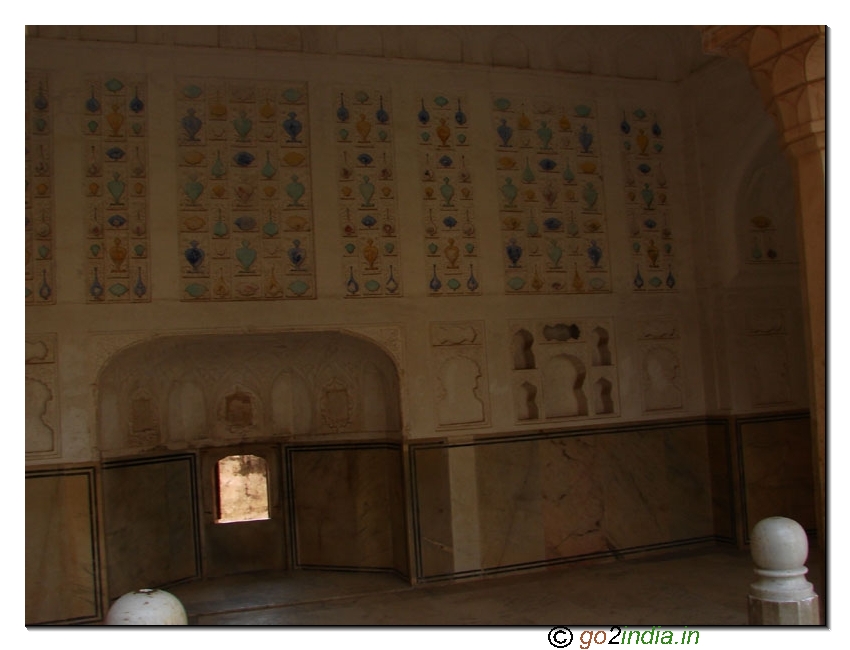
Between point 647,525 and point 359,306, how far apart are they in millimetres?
3011

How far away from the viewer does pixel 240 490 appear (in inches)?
290

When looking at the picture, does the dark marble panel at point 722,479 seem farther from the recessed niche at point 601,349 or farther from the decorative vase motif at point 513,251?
the decorative vase motif at point 513,251

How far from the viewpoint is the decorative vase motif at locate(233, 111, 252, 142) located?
6438 mm

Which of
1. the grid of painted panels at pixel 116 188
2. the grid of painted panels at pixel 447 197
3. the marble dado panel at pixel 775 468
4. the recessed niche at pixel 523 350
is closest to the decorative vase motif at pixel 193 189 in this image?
the grid of painted panels at pixel 116 188

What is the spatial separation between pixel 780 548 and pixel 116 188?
483cm

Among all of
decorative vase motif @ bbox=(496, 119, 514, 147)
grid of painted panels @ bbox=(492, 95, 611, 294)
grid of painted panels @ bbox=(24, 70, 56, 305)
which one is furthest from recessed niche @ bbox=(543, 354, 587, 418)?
grid of painted panels @ bbox=(24, 70, 56, 305)

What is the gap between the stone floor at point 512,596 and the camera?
18.6ft

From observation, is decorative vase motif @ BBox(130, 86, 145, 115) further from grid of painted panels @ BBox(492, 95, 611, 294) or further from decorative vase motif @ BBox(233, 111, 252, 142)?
grid of painted panels @ BBox(492, 95, 611, 294)

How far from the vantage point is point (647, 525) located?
7207 millimetres

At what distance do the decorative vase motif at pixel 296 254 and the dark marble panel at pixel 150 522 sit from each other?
191cm

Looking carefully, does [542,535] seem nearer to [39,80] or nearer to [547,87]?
[547,87]

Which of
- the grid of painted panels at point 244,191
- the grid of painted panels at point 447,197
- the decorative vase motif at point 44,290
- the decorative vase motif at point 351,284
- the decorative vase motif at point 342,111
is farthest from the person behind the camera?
the grid of painted panels at point 447,197

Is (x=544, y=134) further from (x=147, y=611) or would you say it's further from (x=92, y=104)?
(x=147, y=611)

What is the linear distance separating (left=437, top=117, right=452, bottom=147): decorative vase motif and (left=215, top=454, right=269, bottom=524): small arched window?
9.99ft
